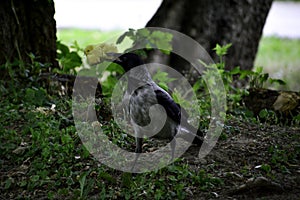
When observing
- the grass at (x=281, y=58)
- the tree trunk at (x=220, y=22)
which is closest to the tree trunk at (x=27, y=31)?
the tree trunk at (x=220, y=22)

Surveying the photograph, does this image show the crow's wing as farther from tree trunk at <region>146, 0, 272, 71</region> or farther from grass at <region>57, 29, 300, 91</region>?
grass at <region>57, 29, 300, 91</region>

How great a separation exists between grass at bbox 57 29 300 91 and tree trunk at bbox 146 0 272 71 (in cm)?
257

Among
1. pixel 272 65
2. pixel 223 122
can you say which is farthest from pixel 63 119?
pixel 272 65

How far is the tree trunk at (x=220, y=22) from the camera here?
8.79 m

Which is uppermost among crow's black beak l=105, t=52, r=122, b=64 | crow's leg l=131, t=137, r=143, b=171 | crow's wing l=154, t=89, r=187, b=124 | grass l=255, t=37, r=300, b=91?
grass l=255, t=37, r=300, b=91

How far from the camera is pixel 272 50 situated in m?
15.5

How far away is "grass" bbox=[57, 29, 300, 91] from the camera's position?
40.1 ft

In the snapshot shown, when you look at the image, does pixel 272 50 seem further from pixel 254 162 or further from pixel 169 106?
pixel 169 106

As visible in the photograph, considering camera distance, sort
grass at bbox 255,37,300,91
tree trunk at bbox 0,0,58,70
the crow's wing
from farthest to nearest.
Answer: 1. grass at bbox 255,37,300,91
2. tree trunk at bbox 0,0,58,70
3. the crow's wing

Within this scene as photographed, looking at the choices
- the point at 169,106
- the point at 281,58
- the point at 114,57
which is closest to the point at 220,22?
the point at 114,57

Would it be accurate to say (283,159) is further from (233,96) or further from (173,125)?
(233,96)

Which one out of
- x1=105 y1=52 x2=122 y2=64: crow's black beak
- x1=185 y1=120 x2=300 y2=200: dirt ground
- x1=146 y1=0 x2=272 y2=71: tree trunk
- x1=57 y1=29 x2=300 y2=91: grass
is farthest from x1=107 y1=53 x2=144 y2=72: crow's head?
x1=57 y1=29 x2=300 y2=91: grass

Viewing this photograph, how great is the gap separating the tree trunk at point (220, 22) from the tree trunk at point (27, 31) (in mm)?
2350

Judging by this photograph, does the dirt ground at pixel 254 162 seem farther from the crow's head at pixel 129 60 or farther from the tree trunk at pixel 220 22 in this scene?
the tree trunk at pixel 220 22
